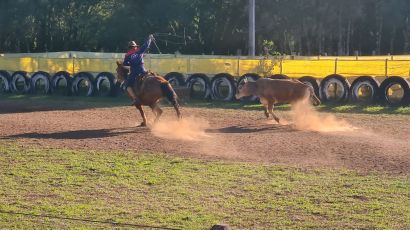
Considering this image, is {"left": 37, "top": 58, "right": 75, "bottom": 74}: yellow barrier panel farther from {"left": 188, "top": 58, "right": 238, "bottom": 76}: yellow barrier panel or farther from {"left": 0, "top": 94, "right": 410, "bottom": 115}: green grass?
{"left": 188, "top": 58, "right": 238, "bottom": 76}: yellow barrier panel

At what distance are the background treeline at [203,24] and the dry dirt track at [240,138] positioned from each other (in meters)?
31.5

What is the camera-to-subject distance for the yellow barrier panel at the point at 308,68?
24344 millimetres

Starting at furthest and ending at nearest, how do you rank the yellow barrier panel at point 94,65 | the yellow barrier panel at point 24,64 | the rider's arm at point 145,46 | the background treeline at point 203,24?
1. the background treeline at point 203,24
2. the yellow barrier panel at point 24,64
3. the yellow barrier panel at point 94,65
4. the rider's arm at point 145,46

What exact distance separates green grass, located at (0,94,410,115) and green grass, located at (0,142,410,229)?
32.0 ft

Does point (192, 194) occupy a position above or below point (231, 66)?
below

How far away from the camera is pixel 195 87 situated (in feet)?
84.2

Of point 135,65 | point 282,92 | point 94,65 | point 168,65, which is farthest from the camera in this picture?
point 94,65

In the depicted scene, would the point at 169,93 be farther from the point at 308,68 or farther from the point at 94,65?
the point at 94,65

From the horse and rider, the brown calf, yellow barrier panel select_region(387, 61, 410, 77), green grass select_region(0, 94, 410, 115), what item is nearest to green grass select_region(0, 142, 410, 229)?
the horse and rider

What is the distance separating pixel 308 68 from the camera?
24.5 metres

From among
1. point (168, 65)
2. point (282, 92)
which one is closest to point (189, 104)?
point (168, 65)

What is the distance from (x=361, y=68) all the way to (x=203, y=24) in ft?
99.8

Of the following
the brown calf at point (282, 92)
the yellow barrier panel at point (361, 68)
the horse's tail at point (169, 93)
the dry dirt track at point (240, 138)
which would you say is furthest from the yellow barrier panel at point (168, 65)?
the horse's tail at point (169, 93)

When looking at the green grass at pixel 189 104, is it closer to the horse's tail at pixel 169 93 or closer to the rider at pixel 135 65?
the rider at pixel 135 65
